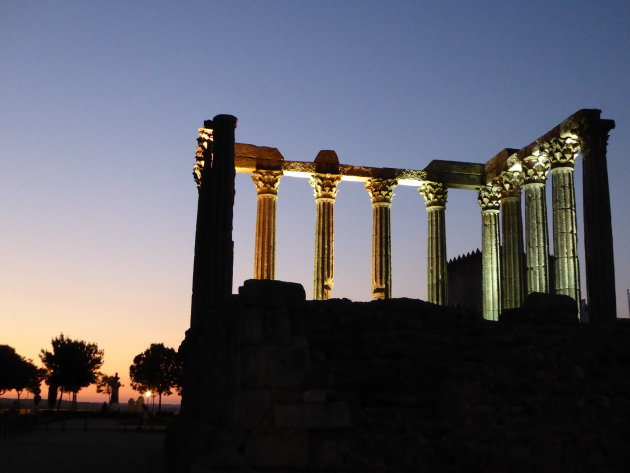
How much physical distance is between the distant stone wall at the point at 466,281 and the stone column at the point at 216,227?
23.1 m

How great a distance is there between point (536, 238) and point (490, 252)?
4109mm

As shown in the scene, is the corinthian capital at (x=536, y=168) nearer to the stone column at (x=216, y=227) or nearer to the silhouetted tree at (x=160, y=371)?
the stone column at (x=216, y=227)

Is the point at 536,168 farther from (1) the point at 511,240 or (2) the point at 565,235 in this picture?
(2) the point at 565,235

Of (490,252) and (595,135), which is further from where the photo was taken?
(490,252)

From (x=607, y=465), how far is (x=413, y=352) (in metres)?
2.98

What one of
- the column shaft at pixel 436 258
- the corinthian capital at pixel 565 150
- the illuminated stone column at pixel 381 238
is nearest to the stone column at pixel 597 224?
the corinthian capital at pixel 565 150

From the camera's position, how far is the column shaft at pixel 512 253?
2711cm

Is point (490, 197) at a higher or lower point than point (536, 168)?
lower

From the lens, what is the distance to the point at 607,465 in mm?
8867

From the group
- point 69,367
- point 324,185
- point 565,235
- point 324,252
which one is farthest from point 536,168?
point 69,367

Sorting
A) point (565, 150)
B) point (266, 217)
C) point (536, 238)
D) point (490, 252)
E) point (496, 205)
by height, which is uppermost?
point (565, 150)

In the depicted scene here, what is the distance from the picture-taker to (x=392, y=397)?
980 centimetres

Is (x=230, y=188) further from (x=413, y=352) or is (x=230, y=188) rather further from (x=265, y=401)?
(x=265, y=401)

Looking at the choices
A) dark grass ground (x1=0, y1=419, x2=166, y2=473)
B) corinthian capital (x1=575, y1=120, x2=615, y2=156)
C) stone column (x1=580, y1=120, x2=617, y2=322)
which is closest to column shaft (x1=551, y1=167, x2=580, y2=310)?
stone column (x1=580, y1=120, x2=617, y2=322)
